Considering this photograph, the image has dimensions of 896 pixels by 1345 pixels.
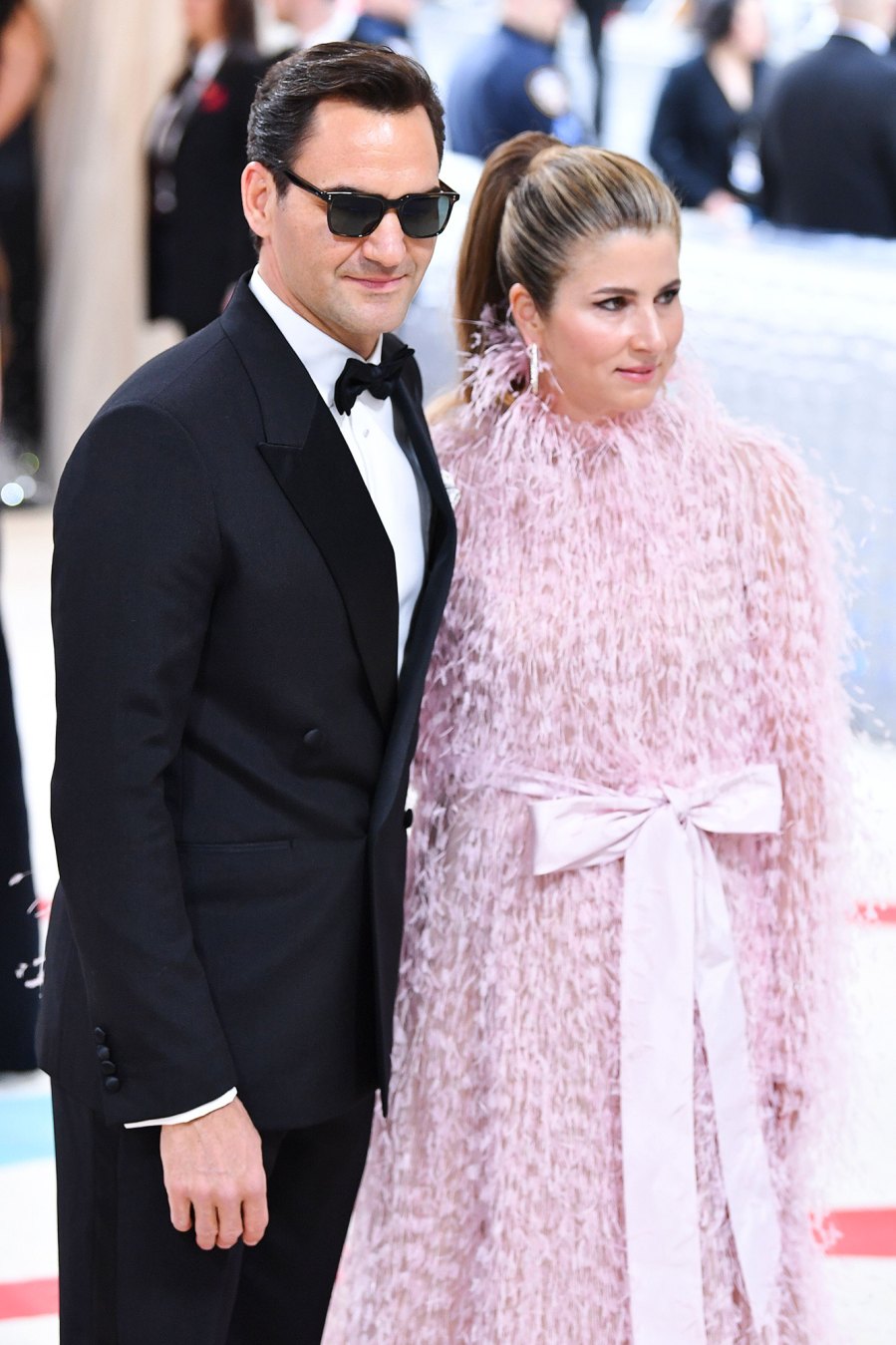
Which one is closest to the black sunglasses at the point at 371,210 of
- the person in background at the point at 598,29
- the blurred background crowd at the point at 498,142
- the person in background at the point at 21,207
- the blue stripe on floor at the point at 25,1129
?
the blurred background crowd at the point at 498,142

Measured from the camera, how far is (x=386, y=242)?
4.97 feet

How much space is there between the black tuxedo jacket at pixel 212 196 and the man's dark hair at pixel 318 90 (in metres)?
4.46

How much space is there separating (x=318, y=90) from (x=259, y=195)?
0.36ft

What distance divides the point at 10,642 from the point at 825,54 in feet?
9.85

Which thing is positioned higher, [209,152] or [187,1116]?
[209,152]

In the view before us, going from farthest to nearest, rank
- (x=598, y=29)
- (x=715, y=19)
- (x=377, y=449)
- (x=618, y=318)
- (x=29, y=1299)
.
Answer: (x=598, y=29), (x=715, y=19), (x=29, y=1299), (x=618, y=318), (x=377, y=449)

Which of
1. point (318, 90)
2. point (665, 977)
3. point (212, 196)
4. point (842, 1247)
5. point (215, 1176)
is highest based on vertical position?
point (212, 196)

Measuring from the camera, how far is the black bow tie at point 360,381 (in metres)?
1.58

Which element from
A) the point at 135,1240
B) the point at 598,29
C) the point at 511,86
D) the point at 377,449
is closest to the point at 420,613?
the point at 377,449

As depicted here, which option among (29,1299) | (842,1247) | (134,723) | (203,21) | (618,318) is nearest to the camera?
(134,723)

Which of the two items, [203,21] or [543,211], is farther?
[203,21]

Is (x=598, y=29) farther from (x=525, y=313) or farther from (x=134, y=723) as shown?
(x=134, y=723)

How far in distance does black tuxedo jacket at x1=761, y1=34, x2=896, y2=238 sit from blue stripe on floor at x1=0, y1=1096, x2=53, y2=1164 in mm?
3448

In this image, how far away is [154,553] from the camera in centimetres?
142
